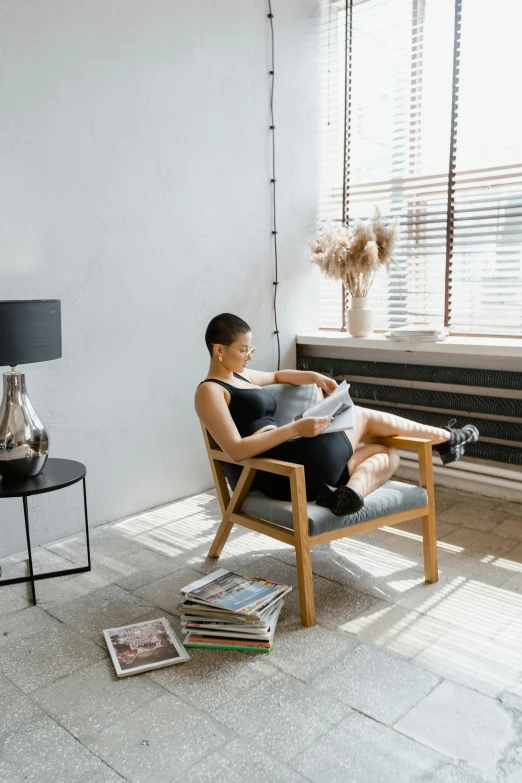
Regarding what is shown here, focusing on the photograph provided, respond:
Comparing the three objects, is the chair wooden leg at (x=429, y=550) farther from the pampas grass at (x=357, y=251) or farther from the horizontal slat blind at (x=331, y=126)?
the horizontal slat blind at (x=331, y=126)

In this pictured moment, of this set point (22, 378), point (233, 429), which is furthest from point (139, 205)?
point (233, 429)

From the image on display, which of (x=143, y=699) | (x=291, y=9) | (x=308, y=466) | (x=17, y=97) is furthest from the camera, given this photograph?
(x=291, y=9)

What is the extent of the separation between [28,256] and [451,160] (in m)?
2.29

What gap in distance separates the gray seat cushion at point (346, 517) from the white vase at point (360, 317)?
4.80ft

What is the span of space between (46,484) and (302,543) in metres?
0.99

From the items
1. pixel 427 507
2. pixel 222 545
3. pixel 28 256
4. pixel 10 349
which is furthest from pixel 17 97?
pixel 427 507

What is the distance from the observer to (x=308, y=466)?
8.89 feet

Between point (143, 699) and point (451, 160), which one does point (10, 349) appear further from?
point (451, 160)

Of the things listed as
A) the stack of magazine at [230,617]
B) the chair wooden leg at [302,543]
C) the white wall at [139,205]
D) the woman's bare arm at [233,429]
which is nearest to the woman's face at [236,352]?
the woman's bare arm at [233,429]

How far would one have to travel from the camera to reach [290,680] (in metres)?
2.15

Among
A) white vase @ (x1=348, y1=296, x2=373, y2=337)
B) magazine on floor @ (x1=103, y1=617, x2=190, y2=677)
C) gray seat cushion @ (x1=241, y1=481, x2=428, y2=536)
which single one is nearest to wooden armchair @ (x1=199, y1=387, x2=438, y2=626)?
gray seat cushion @ (x1=241, y1=481, x2=428, y2=536)

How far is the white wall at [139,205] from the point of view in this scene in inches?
121

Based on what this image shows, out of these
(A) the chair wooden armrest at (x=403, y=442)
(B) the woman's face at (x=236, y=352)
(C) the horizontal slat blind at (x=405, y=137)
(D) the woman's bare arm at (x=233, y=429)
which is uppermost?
(C) the horizontal slat blind at (x=405, y=137)

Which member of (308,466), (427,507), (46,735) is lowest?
(46,735)
